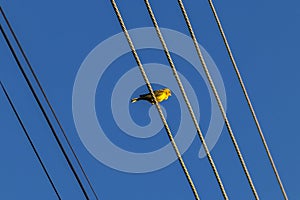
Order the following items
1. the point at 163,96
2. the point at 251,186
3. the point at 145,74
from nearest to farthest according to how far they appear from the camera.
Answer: the point at 145,74
the point at 251,186
the point at 163,96

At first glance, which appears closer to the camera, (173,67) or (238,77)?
(173,67)

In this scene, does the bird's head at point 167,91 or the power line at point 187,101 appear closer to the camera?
the power line at point 187,101

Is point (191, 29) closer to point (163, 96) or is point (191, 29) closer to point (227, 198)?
point (227, 198)

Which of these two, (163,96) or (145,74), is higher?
(145,74)

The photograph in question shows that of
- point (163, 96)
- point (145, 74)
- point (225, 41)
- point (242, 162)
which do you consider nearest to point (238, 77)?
point (225, 41)

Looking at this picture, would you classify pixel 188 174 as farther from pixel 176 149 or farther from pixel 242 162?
pixel 242 162

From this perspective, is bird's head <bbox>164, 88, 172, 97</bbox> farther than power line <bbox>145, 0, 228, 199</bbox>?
Yes

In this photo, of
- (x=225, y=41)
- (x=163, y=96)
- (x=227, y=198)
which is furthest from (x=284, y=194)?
(x=163, y=96)

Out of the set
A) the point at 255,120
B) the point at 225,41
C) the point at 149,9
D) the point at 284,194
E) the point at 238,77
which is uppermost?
the point at 149,9

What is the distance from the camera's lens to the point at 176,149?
871 cm

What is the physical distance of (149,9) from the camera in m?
8.38

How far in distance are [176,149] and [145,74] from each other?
1.20 meters

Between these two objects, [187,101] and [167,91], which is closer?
[187,101]

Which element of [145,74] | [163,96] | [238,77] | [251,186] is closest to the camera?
[145,74]
